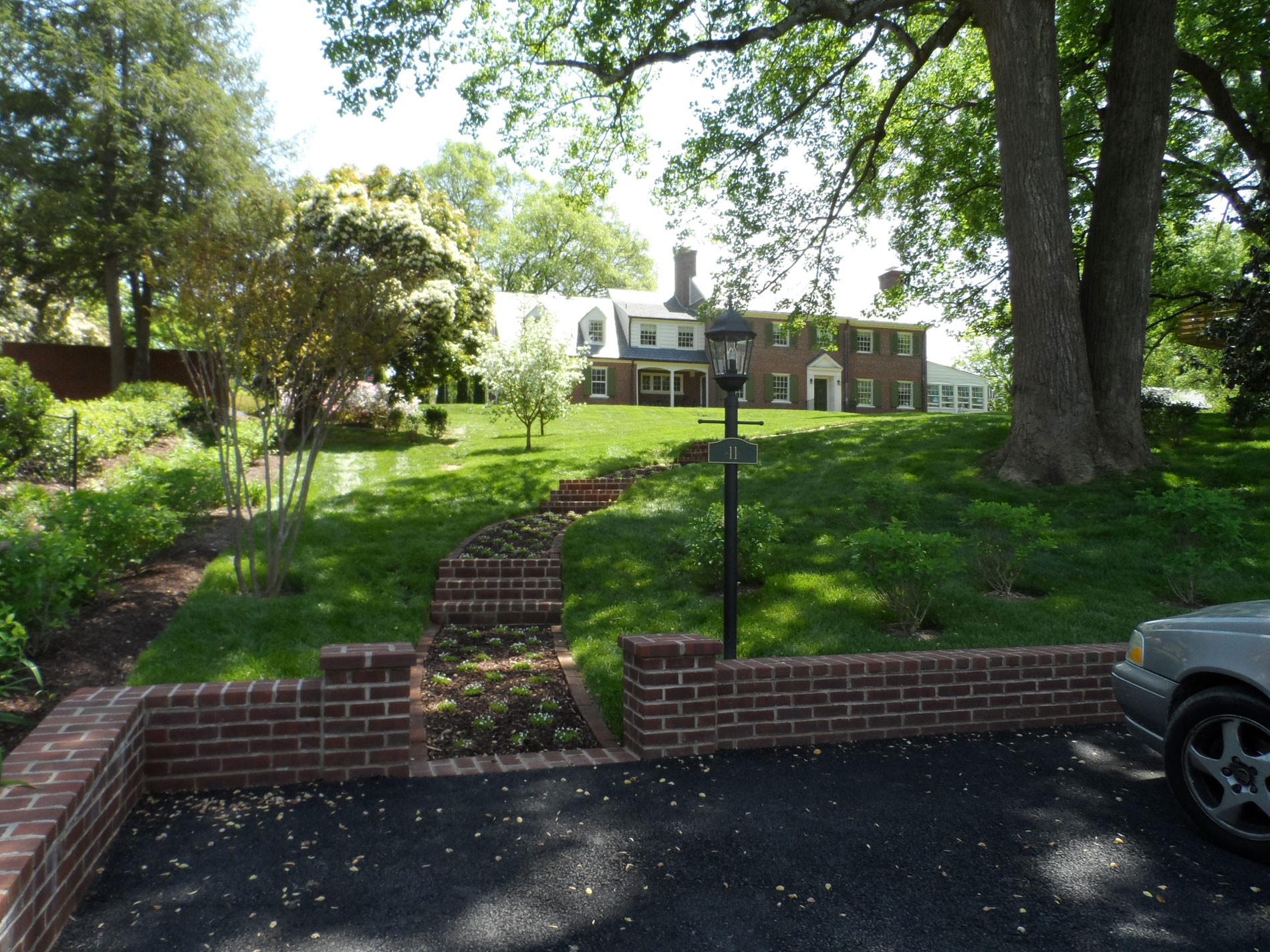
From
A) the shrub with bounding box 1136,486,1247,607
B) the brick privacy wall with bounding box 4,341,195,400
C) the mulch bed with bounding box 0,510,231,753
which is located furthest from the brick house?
the shrub with bounding box 1136,486,1247,607

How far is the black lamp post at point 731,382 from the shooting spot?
4992 mm

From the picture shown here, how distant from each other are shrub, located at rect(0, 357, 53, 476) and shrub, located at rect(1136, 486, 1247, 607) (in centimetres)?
1240

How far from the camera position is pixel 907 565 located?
19.7ft

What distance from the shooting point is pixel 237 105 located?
69.2 feet

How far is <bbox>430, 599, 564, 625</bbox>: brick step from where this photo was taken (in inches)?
310

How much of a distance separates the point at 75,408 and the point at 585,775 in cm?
1139

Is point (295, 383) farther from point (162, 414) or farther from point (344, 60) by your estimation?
point (162, 414)

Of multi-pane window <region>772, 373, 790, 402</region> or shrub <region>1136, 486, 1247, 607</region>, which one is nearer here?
shrub <region>1136, 486, 1247, 607</region>

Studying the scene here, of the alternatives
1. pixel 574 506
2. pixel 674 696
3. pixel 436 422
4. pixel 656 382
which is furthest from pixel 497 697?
pixel 656 382

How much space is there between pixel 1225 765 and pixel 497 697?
4.18 m

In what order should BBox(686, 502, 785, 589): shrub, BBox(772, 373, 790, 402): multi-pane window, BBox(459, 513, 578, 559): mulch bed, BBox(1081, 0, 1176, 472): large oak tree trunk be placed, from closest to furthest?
BBox(686, 502, 785, 589): shrub, BBox(459, 513, 578, 559): mulch bed, BBox(1081, 0, 1176, 472): large oak tree trunk, BBox(772, 373, 790, 402): multi-pane window

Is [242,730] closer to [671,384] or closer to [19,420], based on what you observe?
[19,420]

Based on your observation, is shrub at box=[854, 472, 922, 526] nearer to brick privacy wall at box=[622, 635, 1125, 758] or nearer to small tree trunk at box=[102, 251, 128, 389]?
brick privacy wall at box=[622, 635, 1125, 758]

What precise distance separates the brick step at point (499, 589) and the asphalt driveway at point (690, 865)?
4.06 m
